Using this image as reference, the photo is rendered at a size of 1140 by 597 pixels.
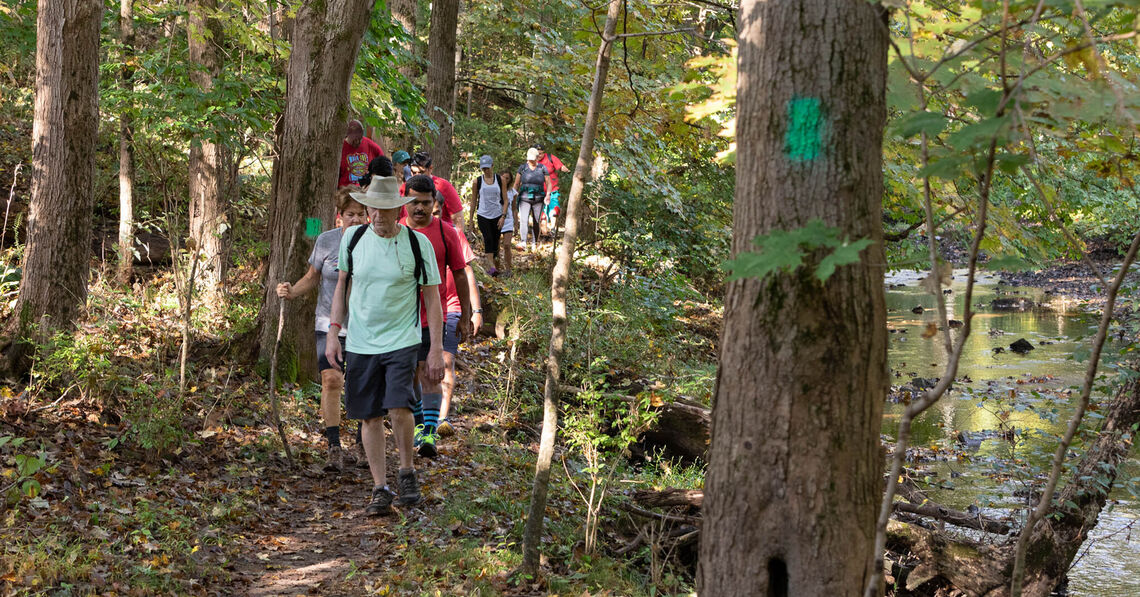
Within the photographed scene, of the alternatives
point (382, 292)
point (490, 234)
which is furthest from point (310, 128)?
point (490, 234)

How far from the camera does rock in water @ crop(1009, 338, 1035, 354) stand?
17094 millimetres

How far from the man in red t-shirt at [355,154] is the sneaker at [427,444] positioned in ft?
11.0

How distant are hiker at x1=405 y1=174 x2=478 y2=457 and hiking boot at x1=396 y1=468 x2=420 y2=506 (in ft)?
2.81

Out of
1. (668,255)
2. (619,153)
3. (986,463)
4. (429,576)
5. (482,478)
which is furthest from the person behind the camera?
(668,255)

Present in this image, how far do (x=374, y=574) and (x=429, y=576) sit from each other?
1.18ft

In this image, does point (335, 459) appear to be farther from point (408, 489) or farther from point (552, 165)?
point (552, 165)

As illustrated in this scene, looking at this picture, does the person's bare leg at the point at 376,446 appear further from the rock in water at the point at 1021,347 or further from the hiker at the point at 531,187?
the rock in water at the point at 1021,347

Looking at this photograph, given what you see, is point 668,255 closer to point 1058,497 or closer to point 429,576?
point 1058,497

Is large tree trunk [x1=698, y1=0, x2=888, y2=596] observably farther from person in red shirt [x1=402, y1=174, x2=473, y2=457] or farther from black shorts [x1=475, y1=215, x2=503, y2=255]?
black shorts [x1=475, y1=215, x2=503, y2=255]

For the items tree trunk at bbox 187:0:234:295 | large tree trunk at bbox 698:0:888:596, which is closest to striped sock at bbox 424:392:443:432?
large tree trunk at bbox 698:0:888:596

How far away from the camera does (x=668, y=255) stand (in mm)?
13805

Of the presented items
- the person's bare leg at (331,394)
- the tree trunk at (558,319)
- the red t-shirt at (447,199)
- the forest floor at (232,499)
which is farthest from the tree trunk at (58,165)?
the tree trunk at (558,319)

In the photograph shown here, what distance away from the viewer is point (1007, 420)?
1135cm

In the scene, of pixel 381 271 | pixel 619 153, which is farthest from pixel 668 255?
pixel 381 271
